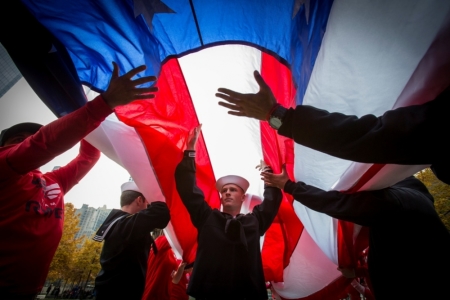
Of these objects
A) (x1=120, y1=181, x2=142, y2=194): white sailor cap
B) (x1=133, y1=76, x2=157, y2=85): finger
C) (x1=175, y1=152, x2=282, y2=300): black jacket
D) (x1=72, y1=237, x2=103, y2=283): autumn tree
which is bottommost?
(x1=72, y1=237, x2=103, y2=283): autumn tree

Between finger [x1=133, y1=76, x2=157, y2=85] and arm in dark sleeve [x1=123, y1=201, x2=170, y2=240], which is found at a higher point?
finger [x1=133, y1=76, x2=157, y2=85]

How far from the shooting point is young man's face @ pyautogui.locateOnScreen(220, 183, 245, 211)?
2.28 metres

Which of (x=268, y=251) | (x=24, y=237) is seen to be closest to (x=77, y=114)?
(x=24, y=237)

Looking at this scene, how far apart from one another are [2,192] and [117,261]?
3.65 feet

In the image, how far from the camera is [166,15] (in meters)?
1.64

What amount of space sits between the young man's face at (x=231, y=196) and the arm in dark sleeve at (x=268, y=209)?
8.8 inches

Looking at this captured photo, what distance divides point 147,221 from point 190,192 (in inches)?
19.3

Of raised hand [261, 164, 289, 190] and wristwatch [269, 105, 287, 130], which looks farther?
raised hand [261, 164, 289, 190]

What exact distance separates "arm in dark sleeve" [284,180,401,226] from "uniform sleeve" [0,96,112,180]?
5.36ft

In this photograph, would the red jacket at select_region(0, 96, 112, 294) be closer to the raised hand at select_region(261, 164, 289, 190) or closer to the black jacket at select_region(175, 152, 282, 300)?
the black jacket at select_region(175, 152, 282, 300)

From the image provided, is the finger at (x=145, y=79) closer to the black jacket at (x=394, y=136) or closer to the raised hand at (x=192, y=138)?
the raised hand at (x=192, y=138)

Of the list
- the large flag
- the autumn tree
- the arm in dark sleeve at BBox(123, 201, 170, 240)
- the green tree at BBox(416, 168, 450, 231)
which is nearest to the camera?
the large flag

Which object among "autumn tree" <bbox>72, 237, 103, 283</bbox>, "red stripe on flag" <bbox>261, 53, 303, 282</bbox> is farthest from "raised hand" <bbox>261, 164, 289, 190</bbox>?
"autumn tree" <bbox>72, 237, 103, 283</bbox>

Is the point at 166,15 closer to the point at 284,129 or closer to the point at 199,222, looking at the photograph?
the point at 284,129
